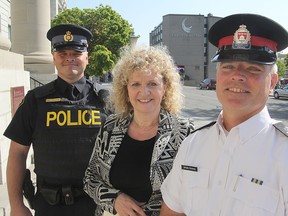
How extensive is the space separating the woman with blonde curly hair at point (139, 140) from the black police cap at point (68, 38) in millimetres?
547

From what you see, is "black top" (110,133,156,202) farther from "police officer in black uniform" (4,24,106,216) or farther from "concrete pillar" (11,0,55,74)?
"concrete pillar" (11,0,55,74)

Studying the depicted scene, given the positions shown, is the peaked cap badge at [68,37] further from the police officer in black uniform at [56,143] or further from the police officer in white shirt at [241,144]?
the police officer in white shirt at [241,144]

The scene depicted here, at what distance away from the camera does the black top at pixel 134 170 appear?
2184mm

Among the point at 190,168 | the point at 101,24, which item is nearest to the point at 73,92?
the point at 190,168

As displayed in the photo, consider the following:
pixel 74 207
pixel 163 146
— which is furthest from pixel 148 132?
pixel 74 207

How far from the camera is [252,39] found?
153 centimetres

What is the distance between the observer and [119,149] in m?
2.29

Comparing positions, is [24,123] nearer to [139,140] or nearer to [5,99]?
[139,140]

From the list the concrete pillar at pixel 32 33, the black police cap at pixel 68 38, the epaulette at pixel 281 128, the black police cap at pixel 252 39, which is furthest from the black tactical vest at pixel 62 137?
the concrete pillar at pixel 32 33

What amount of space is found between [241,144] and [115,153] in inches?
41.6

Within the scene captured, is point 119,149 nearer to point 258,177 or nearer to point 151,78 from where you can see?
point 151,78

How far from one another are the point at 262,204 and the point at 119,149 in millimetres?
1192

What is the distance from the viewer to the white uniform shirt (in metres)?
1.32

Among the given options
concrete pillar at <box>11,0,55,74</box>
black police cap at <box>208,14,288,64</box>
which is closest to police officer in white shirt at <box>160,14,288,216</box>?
black police cap at <box>208,14,288,64</box>
